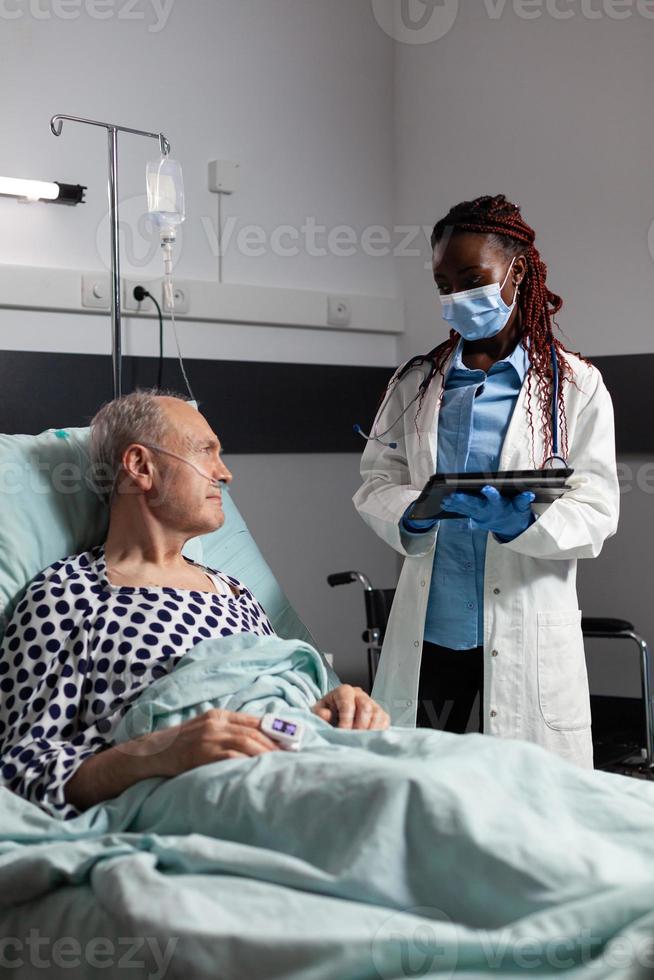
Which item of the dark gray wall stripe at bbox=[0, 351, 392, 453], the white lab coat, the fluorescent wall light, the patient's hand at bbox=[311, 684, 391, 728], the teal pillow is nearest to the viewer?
the patient's hand at bbox=[311, 684, 391, 728]

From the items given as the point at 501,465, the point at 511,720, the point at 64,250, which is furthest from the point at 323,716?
the point at 64,250

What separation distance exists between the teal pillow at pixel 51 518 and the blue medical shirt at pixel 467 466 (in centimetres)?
29

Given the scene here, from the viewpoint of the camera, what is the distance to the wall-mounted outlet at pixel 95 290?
2852 millimetres

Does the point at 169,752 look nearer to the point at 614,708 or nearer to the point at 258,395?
the point at 614,708

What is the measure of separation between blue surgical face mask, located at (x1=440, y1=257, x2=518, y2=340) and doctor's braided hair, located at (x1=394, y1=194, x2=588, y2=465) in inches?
2.2

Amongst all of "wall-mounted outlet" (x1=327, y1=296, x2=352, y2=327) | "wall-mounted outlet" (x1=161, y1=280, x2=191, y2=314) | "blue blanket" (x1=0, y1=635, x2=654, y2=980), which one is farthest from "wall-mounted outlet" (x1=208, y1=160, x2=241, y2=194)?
"blue blanket" (x1=0, y1=635, x2=654, y2=980)

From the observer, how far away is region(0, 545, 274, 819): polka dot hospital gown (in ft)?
5.02

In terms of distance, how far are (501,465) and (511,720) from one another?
0.48 metres

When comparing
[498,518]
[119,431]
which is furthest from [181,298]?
[498,518]

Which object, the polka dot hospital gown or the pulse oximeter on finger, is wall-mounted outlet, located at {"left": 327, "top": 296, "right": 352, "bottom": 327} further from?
the pulse oximeter on finger

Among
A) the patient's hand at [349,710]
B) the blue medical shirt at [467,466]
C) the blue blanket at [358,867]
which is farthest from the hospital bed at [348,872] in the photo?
the blue medical shirt at [467,466]

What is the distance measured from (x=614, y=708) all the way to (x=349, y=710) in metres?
1.42

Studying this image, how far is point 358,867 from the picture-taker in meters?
1.14

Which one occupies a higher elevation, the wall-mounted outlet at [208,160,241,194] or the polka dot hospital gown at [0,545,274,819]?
the wall-mounted outlet at [208,160,241,194]
